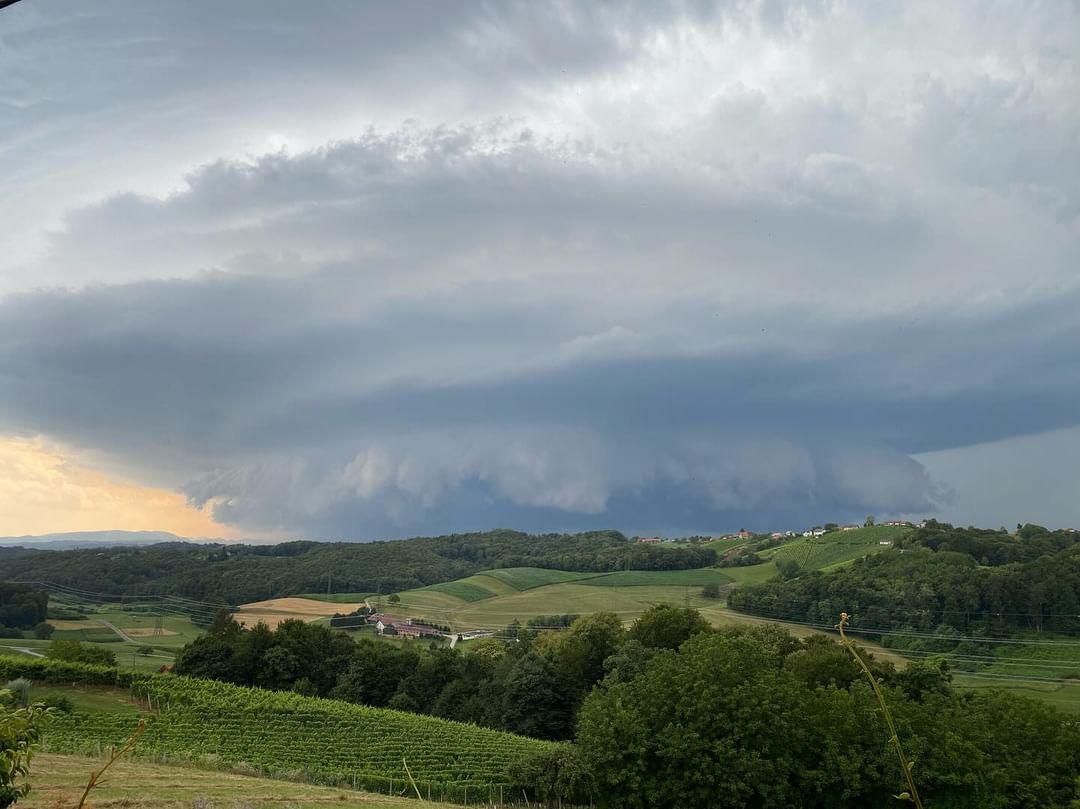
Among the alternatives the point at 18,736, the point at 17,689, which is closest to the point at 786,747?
the point at 17,689

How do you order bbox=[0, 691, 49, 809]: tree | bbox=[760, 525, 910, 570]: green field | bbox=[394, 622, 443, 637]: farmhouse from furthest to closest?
bbox=[760, 525, 910, 570]: green field < bbox=[394, 622, 443, 637]: farmhouse < bbox=[0, 691, 49, 809]: tree

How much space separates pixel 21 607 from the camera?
12838 cm

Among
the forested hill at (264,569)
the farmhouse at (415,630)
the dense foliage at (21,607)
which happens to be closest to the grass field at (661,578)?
the forested hill at (264,569)

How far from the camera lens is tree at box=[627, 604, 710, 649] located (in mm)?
78312

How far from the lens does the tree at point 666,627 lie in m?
78.3

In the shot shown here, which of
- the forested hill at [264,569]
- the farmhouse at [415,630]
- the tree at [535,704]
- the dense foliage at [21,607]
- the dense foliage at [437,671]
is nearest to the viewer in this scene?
the tree at [535,704]

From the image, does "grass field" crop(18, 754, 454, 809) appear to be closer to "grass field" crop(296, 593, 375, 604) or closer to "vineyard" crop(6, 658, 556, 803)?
"vineyard" crop(6, 658, 556, 803)

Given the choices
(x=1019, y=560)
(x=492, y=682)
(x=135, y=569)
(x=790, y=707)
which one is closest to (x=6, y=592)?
(x=135, y=569)

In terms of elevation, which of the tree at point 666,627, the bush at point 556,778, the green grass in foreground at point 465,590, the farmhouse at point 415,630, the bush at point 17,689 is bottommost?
the farmhouse at point 415,630

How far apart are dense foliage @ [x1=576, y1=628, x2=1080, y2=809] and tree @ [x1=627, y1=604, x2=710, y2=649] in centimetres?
2910

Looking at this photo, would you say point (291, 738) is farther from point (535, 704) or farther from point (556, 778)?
point (535, 704)

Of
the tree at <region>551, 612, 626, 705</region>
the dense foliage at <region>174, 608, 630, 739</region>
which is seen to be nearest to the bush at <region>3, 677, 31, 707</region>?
the dense foliage at <region>174, 608, 630, 739</region>

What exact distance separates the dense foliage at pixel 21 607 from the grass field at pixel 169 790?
357ft

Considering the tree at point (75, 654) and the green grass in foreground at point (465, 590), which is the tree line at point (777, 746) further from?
the green grass in foreground at point (465, 590)
